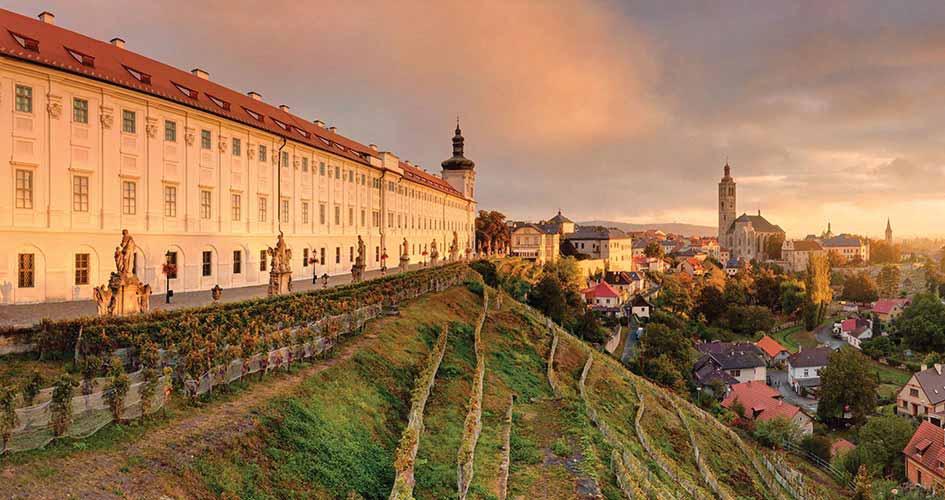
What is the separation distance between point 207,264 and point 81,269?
319 inches

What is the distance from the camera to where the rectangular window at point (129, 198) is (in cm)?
2902

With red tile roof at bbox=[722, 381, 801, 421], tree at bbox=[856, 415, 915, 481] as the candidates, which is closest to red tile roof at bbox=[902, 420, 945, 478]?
tree at bbox=[856, 415, 915, 481]

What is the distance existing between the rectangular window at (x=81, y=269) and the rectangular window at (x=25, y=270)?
71.5 inches

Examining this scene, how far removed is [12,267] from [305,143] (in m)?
22.3

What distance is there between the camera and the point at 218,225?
35.3 metres

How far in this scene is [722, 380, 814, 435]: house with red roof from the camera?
170 ft

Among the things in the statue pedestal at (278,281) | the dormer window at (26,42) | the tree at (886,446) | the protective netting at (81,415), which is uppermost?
the dormer window at (26,42)

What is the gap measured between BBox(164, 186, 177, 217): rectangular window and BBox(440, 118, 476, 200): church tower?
239 ft

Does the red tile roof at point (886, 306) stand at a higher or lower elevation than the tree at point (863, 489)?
higher

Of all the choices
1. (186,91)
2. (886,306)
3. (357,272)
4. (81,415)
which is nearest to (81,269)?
(186,91)

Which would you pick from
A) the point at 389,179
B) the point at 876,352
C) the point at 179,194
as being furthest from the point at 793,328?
the point at 179,194

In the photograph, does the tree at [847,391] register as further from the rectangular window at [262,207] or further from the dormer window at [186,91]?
the dormer window at [186,91]

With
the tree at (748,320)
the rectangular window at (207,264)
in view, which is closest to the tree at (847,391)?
the tree at (748,320)

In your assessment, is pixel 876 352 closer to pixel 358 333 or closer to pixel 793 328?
pixel 793 328
